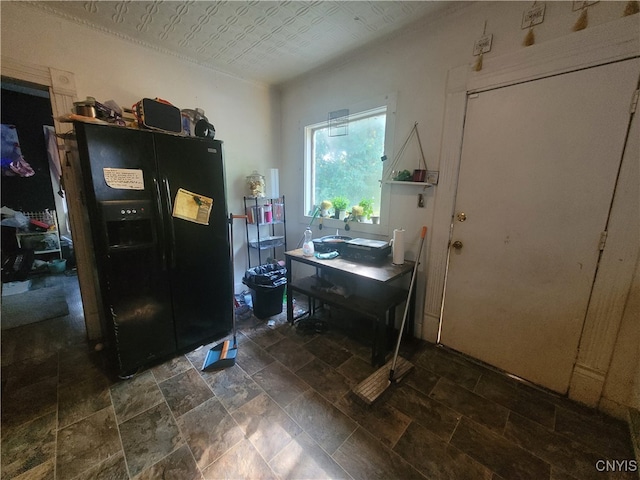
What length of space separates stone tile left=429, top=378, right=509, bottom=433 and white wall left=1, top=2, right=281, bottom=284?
8.10ft

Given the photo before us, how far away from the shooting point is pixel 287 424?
4.86ft

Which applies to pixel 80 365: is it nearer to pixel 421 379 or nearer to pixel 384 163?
pixel 421 379

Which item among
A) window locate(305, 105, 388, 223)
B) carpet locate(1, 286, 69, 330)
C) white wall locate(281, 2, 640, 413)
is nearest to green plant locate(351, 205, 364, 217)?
window locate(305, 105, 388, 223)

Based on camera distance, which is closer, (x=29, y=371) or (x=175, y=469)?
(x=175, y=469)

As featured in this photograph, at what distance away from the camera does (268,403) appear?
163cm

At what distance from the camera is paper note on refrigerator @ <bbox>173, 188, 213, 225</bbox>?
6.11 ft

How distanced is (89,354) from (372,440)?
2376 mm

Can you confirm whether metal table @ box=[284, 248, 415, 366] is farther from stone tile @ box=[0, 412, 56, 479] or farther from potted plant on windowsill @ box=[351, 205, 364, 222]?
stone tile @ box=[0, 412, 56, 479]

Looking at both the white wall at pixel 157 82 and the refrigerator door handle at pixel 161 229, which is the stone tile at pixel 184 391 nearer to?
the refrigerator door handle at pixel 161 229

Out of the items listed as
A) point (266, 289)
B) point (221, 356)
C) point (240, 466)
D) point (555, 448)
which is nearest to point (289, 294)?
point (266, 289)

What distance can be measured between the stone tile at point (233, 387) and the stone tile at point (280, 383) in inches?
2.5

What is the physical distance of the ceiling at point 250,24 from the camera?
5.76ft

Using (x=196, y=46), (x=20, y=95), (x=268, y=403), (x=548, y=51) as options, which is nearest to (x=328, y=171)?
(x=196, y=46)

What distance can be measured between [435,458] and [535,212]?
5.26 feet
